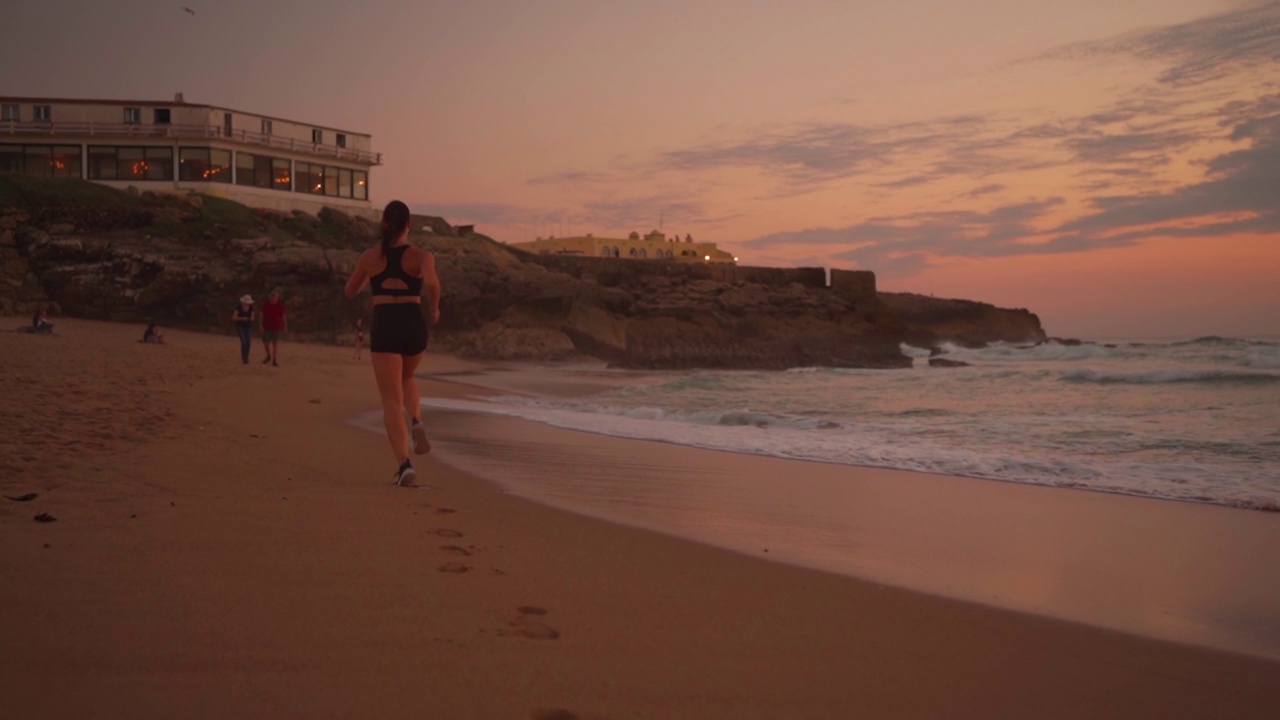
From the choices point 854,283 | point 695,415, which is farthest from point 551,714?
point 854,283

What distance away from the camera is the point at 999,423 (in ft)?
39.0

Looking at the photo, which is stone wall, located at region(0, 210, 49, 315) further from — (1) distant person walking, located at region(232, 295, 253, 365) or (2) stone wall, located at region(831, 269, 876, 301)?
(2) stone wall, located at region(831, 269, 876, 301)

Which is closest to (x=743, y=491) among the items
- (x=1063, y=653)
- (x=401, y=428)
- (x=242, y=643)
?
(x=401, y=428)

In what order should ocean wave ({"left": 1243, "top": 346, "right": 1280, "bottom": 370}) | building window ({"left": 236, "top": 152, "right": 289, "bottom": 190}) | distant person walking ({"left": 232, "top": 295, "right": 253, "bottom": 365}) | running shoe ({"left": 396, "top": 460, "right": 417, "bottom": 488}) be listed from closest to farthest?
running shoe ({"left": 396, "top": 460, "right": 417, "bottom": 488}) → distant person walking ({"left": 232, "top": 295, "right": 253, "bottom": 365}) → ocean wave ({"left": 1243, "top": 346, "right": 1280, "bottom": 370}) → building window ({"left": 236, "top": 152, "right": 289, "bottom": 190})

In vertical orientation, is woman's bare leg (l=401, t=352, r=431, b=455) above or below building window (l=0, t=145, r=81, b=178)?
below

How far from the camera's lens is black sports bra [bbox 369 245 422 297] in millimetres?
5348

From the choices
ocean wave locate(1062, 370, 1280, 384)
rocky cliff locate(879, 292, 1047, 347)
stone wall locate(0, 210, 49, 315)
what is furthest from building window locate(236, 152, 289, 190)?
ocean wave locate(1062, 370, 1280, 384)

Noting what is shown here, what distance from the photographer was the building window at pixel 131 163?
4091 centimetres

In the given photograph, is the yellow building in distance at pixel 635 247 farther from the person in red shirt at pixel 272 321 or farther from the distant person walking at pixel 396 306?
A: the distant person walking at pixel 396 306

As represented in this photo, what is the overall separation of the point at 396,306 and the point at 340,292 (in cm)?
2448

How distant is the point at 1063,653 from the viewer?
3084mm

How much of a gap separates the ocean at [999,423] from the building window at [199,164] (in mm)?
29302

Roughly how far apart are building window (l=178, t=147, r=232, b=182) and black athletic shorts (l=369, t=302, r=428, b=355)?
135ft

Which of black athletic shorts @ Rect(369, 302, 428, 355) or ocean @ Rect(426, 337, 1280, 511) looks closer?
black athletic shorts @ Rect(369, 302, 428, 355)
